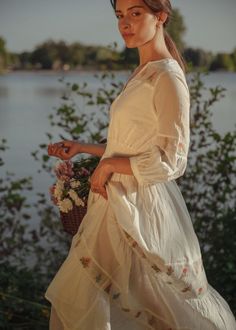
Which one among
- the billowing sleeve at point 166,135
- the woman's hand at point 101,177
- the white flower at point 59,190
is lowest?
the white flower at point 59,190

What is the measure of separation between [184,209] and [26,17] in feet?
5.82

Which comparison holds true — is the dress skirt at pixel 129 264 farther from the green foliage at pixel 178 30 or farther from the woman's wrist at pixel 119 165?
the green foliage at pixel 178 30

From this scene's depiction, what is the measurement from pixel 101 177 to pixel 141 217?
6.7 inches

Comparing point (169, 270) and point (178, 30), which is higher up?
point (178, 30)

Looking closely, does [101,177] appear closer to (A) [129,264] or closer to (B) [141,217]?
(B) [141,217]

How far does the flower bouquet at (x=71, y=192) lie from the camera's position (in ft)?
6.27

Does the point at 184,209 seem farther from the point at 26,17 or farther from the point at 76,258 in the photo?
the point at 26,17

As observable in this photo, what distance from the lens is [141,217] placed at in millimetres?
1774

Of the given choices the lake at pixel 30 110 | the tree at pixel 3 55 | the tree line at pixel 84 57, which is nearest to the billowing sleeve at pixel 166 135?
the tree line at pixel 84 57

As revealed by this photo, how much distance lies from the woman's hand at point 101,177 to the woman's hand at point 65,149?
14 cm

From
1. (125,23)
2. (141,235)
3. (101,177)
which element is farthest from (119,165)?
(125,23)

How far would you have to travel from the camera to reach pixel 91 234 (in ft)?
5.95

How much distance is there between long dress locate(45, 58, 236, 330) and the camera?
1.70 meters

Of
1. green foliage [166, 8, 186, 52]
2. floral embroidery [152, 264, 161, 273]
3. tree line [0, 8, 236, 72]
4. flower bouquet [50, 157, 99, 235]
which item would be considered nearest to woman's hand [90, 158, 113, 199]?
flower bouquet [50, 157, 99, 235]
